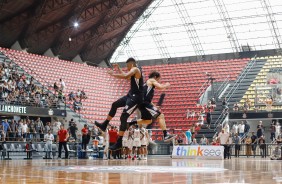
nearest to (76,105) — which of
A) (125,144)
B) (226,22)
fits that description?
(125,144)

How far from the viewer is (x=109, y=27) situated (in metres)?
47.5

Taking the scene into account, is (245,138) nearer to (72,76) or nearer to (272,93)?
(272,93)

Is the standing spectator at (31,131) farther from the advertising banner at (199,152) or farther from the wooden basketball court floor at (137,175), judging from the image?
the wooden basketball court floor at (137,175)

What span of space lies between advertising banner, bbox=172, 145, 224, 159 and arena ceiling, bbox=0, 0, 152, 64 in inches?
658

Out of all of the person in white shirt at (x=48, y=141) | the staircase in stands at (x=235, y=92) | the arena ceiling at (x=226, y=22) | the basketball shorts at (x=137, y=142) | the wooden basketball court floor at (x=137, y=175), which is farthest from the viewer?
the arena ceiling at (x=226, y=22)

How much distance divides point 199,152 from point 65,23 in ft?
66.1

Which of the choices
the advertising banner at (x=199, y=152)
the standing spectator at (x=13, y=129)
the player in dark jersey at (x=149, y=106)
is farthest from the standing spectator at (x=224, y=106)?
the player in dark jersey at (x=149, y=106)

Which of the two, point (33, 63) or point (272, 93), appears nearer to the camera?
point (272, 93)

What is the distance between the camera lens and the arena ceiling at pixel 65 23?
38.6m

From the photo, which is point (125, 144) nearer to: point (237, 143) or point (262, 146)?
point (237, 143)

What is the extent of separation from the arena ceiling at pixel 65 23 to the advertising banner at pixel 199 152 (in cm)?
1672

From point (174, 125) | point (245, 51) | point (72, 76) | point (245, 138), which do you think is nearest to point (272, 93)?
point (245, 138)

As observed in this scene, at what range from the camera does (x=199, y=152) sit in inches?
1057

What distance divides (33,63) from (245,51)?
68.4 ft
